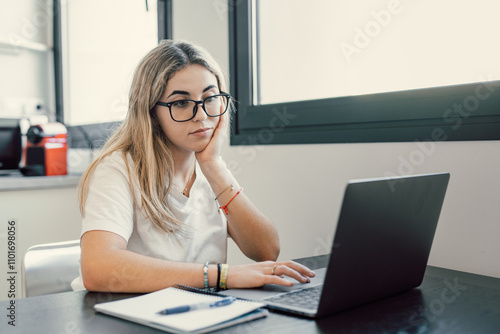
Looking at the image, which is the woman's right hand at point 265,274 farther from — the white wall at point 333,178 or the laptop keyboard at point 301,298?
the white wall at point 333,178

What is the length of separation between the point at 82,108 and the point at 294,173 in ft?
6.59

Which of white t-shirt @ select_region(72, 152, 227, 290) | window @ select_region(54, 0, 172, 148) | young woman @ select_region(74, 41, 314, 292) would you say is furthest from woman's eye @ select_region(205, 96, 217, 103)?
window @ select_region(54, 0, 172, 148)

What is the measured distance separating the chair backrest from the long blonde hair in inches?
9.2

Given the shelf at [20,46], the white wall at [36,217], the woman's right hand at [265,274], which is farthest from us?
the shelf at [20,46]

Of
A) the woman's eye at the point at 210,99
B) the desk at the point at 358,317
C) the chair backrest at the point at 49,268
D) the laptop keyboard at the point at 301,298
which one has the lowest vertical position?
the chair backrest at the point at 49,268

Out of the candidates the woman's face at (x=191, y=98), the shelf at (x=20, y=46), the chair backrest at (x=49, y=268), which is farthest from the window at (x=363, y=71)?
the shelf at (x=20, y=46)

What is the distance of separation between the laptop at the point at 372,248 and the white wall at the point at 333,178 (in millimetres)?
258

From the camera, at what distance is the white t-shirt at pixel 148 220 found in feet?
3.69

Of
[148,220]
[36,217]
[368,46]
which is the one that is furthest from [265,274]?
[36,217]

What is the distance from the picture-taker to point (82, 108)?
3152mm

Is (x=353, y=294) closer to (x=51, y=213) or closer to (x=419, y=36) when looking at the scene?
(x=419, y=36)

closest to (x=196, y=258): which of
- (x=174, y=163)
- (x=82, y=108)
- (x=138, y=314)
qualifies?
(x=174, y=163)

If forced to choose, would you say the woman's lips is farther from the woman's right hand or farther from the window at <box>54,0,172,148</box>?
the window at <box>54,0,172,148</box>

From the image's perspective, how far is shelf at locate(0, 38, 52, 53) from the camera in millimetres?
3002
